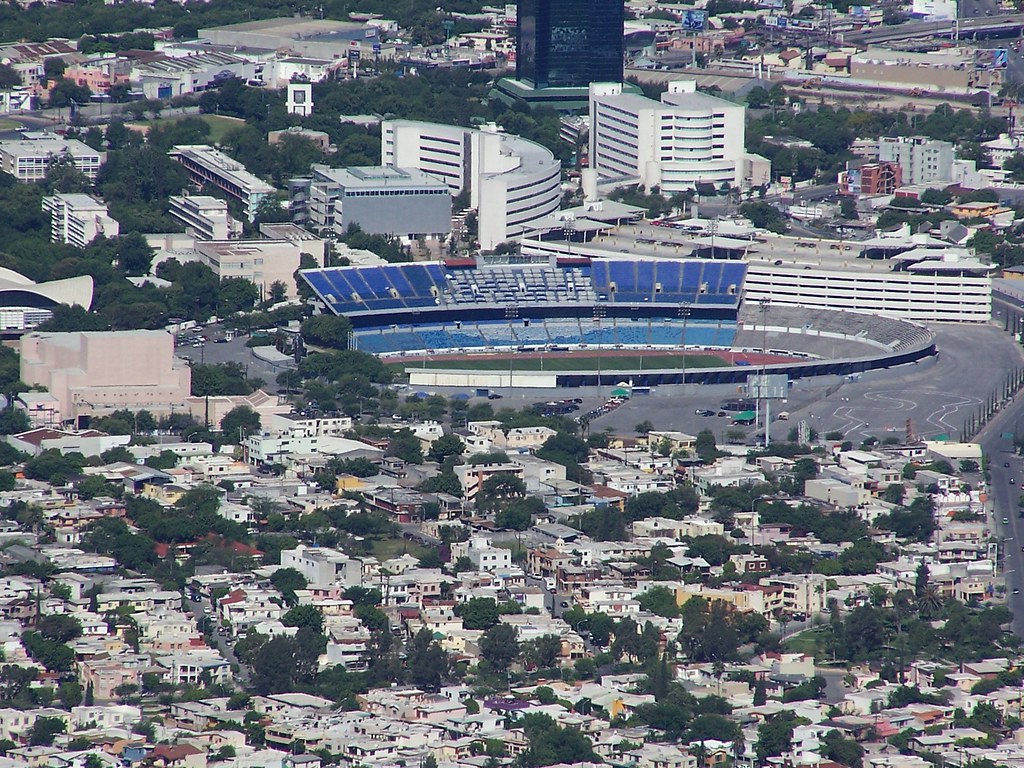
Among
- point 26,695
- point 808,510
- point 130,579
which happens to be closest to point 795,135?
point 808,510

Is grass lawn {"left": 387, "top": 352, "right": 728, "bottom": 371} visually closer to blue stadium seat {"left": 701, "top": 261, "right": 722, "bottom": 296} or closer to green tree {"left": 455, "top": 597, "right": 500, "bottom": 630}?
blue stadium seat {"left": 701, "top": 261, "right": 722, "bottom": 296}

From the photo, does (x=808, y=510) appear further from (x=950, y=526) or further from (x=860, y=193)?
(x=860, y=193)

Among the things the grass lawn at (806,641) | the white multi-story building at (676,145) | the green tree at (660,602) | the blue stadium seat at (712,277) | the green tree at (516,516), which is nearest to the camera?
the grass lawn at (806,641)

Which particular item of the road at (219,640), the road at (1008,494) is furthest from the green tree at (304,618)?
the road at (1008,494)

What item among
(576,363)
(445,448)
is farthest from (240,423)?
(576,363)

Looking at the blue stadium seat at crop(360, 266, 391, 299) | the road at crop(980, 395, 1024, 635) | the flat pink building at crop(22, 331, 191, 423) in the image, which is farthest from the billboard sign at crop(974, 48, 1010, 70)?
the flat pink building at crop(22, 331, 191, 423)

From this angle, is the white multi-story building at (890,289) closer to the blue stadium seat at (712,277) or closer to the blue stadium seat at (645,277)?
the blue stadium seat at (712,277)
